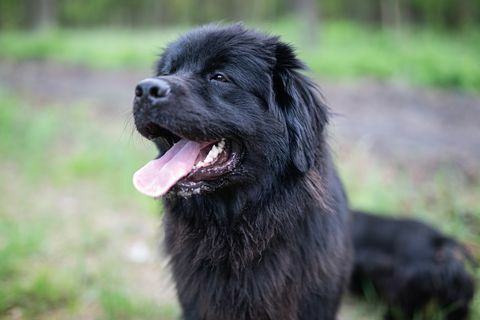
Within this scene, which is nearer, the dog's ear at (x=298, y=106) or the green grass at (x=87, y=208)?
the dog's ear at (x=298, y=106)

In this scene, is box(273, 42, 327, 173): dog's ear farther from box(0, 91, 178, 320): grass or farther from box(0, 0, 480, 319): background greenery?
box(0, 91, 178, 320): grass

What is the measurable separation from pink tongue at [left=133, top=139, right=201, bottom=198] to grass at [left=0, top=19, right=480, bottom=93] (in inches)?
198

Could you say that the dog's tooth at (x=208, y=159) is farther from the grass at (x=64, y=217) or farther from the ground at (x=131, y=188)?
the grass at (x=64, y=217)

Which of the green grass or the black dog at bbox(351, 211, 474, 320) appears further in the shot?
the green grass

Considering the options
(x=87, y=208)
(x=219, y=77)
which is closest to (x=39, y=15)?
(x=87, y=208)

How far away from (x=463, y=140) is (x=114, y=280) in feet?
16.6

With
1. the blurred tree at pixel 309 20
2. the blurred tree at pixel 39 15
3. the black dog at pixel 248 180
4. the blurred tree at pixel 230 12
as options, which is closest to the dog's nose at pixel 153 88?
the black dog at pixel 248 180

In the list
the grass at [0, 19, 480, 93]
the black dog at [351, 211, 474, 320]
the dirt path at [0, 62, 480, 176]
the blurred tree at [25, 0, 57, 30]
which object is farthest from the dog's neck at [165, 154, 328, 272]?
the blurred tree at [25, 0, 57, 30]

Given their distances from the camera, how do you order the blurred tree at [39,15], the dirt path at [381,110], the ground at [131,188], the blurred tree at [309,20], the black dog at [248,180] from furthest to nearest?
the blurred tree at [39,15]
the blurred tree at [309,20]
the dirt path at [381,110]
the ground at [131,188]
the black dog at [248,180]

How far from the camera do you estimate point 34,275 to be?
12.4 feet

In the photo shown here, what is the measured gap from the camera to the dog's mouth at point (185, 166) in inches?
92.4

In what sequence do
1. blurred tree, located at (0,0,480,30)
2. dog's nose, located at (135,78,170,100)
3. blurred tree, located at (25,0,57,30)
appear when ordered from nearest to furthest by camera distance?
dog's nose, located at (135,78,170,100), blurred tree, located at (0,0,480,30), blurred tree, located at (25,0,57,30)

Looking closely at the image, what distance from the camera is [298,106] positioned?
2.48 metres

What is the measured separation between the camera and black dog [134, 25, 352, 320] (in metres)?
2.46
